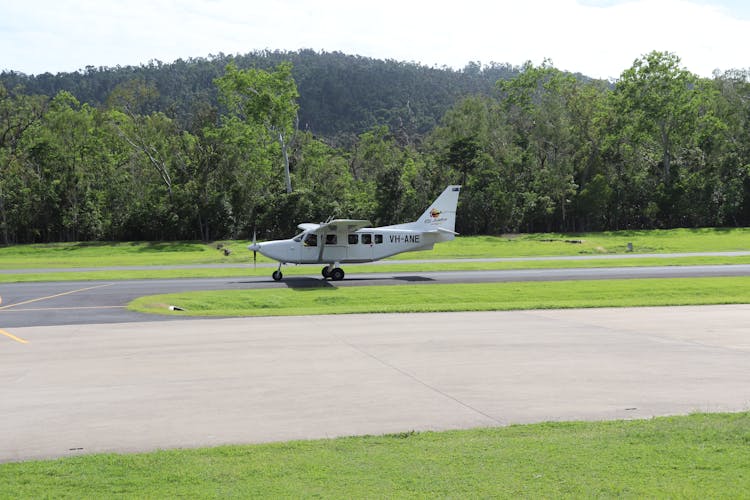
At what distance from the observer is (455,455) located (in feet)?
24.7

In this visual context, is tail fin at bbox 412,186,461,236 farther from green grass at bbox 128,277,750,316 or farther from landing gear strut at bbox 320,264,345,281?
green grass at bbox 128,277,750,316

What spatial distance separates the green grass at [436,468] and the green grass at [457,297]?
14.9 m

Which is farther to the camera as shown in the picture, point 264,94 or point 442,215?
point 264,94

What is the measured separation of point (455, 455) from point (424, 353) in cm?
760

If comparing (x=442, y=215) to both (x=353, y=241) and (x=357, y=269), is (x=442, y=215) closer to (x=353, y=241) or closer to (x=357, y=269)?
(x=353, y=241)

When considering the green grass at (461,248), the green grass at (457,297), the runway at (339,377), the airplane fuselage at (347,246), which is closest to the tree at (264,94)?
the green grass at (461,248)

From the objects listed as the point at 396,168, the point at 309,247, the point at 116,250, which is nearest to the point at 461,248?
the point at 396,168

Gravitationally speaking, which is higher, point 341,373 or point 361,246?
point 361,246

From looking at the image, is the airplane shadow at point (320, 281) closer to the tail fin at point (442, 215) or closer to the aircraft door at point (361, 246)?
the aircraft door at point (361, 246)

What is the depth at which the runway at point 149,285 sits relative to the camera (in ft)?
73.5

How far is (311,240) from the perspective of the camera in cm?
3512

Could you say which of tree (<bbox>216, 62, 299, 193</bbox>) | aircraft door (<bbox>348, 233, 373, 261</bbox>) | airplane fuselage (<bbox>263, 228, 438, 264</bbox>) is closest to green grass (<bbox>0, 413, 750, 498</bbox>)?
airplane fuselage (<bbox>263, 228, 438, 264</bbox>)

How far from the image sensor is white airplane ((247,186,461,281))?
35031 millimetres

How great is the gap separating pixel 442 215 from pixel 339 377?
2631 centimetres
